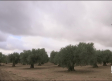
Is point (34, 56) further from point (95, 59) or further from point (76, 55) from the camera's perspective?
point (95, 59)

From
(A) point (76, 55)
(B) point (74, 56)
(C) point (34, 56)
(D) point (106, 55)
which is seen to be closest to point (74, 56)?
(B) point (74, 56)

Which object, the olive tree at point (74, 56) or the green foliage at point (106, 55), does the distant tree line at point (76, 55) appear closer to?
the olive tree at point (74, 56)

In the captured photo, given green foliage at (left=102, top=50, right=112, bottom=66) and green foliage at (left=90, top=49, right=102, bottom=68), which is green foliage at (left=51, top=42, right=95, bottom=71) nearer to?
green foliage at (left=90, top=49, right=102, bottom=68)

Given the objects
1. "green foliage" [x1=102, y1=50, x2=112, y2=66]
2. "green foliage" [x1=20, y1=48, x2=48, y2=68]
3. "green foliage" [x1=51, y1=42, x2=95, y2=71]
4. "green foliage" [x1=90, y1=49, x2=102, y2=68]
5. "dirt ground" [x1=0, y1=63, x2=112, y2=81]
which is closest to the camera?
"dirt ground" [x1=0, y1=63, x2=112, y2=81]

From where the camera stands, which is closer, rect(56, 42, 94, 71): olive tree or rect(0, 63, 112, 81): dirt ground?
rect(0, 63, 112, 81): dirt ground

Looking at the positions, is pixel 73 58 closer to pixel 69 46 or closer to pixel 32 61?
pixel 69 46

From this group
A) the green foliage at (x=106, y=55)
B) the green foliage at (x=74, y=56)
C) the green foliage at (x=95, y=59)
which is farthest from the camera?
the green foliage at (x=106, y=55)

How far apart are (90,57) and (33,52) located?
954 inches

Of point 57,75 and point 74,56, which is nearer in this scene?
point 57,75

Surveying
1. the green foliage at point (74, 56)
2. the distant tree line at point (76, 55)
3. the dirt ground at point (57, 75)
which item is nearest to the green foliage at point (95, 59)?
the distant tree line at point (76, 55)

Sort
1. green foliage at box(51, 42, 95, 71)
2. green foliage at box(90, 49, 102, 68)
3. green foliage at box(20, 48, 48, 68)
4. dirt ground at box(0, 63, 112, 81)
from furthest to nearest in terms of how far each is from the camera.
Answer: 1. green foliage at box(20, 48, 48, 68)
2. green foliage at box(90, 49, 102, 68)
3. green foliage at box(51, 42, 95, 71)
4. dirt ground at box(0, 63, 112, 81)

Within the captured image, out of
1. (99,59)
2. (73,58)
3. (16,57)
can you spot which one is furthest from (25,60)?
(99,59)

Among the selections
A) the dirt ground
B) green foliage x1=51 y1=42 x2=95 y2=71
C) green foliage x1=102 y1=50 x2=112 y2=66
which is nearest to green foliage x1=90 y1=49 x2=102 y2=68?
green foliage x1=102 y1=50 x2=112 y2=66

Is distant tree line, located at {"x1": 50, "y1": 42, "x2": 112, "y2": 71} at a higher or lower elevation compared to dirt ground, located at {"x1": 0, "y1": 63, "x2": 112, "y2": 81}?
higher
